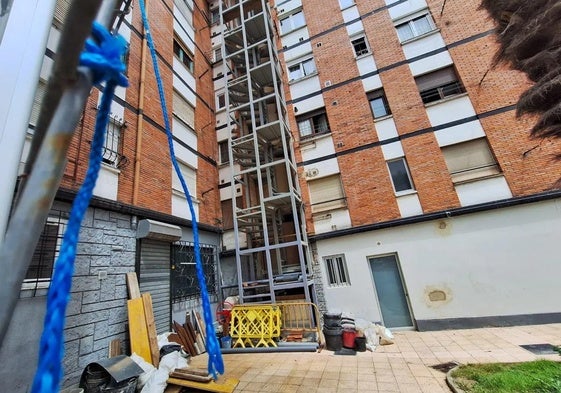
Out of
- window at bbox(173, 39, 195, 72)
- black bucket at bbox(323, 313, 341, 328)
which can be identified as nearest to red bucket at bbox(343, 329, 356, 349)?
black bucket at bbox(323, 313, 341, 328)

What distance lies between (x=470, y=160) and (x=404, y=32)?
5.93 metres

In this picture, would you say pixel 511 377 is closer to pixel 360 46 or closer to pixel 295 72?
pixel 360 46

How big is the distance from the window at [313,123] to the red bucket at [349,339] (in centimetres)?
745

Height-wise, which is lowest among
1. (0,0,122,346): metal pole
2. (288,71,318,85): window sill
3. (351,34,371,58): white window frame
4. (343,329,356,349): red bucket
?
(343,329,356,349): red bucket

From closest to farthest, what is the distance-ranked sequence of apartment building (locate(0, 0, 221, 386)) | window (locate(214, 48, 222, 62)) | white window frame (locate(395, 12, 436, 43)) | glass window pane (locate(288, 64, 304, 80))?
apartment building (locate(0, 0, 221, 386)), white window frame (locate(395, 12, 436, 43)), glass window pane (locate(288, 64, 304, 80)), window (locate(214, 48, 222, 62))

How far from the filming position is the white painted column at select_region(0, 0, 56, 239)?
4.47 ft

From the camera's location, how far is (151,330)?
237 inches

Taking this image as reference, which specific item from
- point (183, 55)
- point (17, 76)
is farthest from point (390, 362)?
point (183, 55)

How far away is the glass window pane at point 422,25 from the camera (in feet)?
32.9

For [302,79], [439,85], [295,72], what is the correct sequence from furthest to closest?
[295,72] → [302,79] → [439,85]

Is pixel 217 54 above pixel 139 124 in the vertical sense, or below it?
above

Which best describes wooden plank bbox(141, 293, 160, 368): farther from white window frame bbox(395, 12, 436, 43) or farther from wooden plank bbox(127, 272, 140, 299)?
white window frame bbox(395, 12, 436, 43)

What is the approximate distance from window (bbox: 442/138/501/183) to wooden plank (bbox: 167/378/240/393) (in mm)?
8449

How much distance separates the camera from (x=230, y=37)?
11.8 metres
